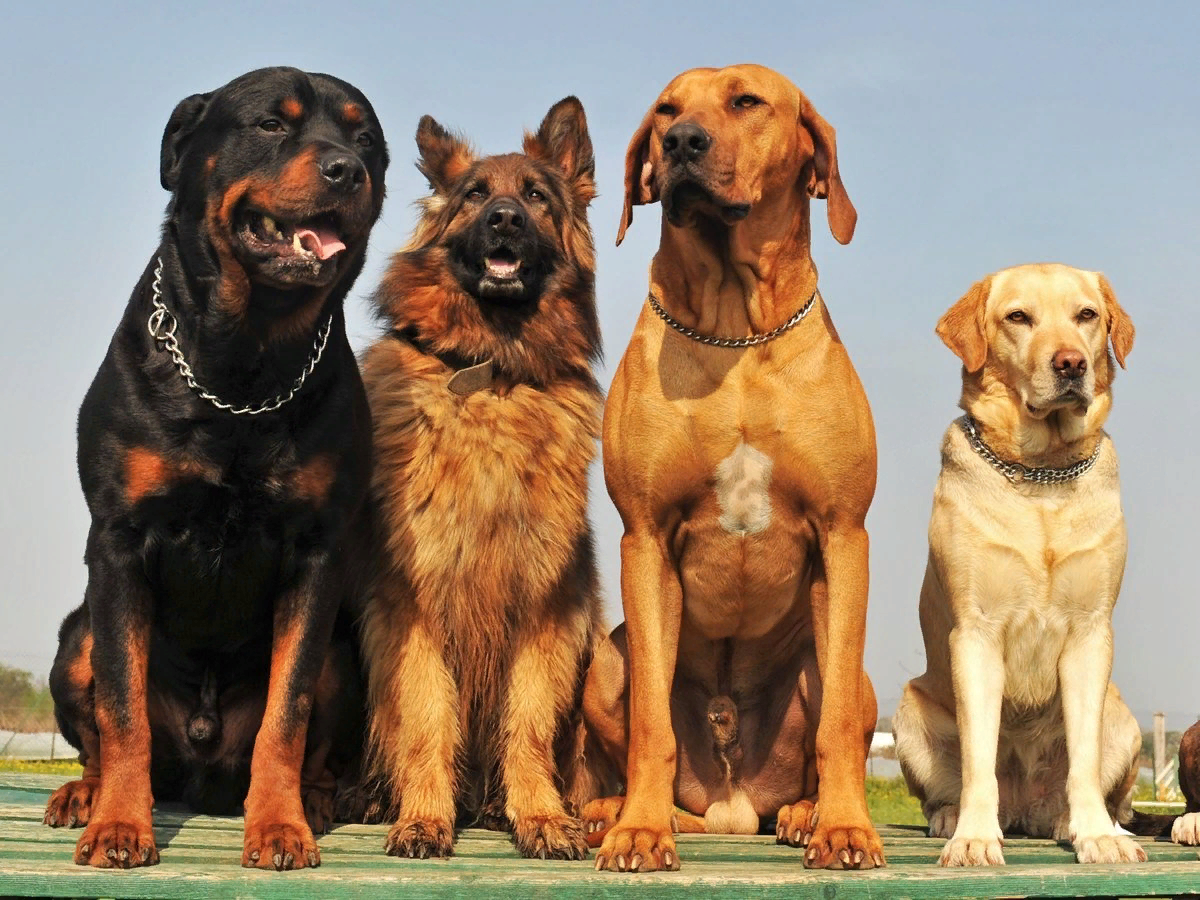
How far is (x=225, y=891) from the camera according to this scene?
2891 millimetres

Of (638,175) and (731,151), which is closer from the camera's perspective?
(731,151)

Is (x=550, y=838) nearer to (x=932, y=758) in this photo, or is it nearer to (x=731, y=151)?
(x=932, y=758)

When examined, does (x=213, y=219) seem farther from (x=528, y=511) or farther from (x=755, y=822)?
(x=755, y=822)

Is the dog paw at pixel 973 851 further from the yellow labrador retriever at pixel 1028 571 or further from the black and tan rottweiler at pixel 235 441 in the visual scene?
the black and tan rottweiler at pixel 235 441

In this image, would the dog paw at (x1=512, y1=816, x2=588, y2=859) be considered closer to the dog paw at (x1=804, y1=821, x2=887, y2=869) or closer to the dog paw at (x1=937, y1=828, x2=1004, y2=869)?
the dog paw at (x1=804, y1=821, x2=887, y2=869)

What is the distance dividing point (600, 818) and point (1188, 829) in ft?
6.34

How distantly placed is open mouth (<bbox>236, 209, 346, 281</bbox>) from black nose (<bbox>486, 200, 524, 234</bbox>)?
40.6 inches

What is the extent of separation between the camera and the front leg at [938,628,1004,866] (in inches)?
143

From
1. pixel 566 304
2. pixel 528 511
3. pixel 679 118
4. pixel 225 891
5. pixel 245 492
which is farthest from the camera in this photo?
pixel 566 304

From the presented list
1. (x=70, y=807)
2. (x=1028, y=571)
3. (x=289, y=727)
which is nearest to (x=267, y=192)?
(x=289, y=727)

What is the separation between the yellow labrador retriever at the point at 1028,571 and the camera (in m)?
4.04

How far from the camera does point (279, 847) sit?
3271mm

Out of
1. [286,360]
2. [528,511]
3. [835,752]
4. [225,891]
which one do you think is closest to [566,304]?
[528,511]

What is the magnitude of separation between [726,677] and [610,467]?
3.33 feet
